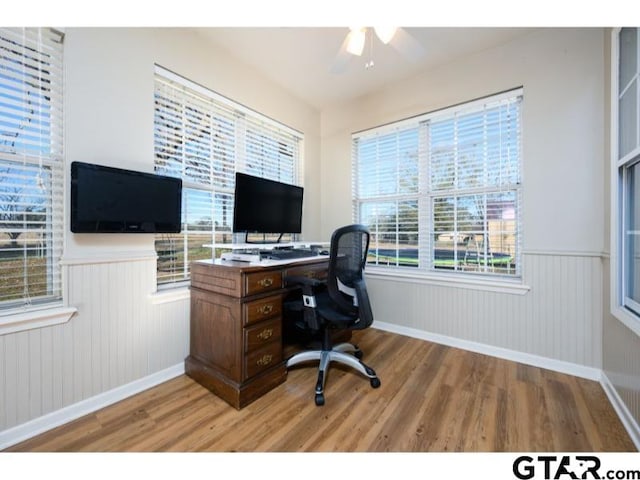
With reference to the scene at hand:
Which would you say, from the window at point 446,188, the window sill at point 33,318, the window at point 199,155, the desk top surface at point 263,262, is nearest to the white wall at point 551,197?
the window at point 446,188

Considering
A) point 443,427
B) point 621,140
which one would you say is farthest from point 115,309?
point 621,140

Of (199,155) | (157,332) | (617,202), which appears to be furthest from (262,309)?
(617,202)

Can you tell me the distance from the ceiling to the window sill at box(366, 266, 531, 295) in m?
1.87

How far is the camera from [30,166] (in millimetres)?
1400

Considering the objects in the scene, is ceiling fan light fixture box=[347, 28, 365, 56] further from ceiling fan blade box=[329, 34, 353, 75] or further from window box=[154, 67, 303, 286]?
window box=[154, 67, 303, 286]

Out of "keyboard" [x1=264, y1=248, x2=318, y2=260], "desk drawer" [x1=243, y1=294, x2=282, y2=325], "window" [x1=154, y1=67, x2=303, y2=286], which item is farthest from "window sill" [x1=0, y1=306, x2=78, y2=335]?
"keyboard" [x1=264, y1=248, x2=318, y2=260]

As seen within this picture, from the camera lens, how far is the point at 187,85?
6.65ft

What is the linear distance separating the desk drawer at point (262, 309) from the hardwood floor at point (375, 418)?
0.52 metres

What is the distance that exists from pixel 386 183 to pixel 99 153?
2540 millimetres

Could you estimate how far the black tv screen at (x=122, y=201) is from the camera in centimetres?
145

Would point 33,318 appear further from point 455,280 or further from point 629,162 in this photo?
point 629,162

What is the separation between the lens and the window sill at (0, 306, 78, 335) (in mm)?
1284

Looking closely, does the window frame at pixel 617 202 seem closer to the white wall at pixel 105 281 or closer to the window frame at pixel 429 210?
the window frame at pixel 429 210
